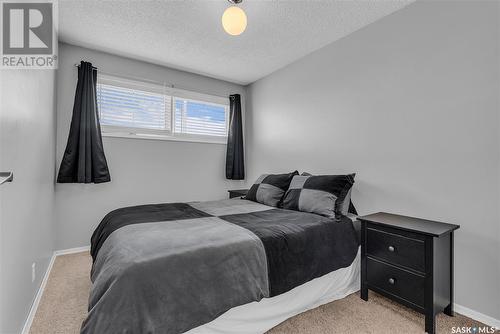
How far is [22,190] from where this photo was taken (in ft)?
5.12

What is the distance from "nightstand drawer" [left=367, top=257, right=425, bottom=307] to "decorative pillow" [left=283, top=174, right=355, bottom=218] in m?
0.50

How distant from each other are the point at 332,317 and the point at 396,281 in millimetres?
544

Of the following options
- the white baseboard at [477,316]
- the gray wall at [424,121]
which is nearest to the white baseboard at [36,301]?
the gray wall at [424,121]

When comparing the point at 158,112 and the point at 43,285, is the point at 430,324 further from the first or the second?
the point at 158,112

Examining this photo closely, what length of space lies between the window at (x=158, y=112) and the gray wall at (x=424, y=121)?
1.65 metres

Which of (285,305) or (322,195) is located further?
(322,195)

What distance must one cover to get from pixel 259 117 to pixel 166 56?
1.64 metres

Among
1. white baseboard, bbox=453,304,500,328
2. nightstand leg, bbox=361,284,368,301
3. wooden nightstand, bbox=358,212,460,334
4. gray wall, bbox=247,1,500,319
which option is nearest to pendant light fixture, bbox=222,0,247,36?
gray wall, bbox=247,1,500,319

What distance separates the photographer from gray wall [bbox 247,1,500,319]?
1.73 metres

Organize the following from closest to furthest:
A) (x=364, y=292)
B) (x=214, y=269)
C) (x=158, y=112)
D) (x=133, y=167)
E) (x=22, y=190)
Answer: (x=214, y=269) < (x=22, y=190) < (x=364, y=292) < (x=133, y=167) < (x=158, y=112)

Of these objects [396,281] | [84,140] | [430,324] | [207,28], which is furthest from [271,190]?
[84,140]

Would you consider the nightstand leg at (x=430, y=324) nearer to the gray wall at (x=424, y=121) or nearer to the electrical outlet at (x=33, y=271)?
the gray wall at (x=424, y=121)

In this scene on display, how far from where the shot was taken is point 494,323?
1.67 m

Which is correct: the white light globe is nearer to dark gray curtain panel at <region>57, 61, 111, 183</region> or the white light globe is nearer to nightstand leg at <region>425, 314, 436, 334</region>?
dark gray curtain panel at <region>57, 61, 111, 183</region>
